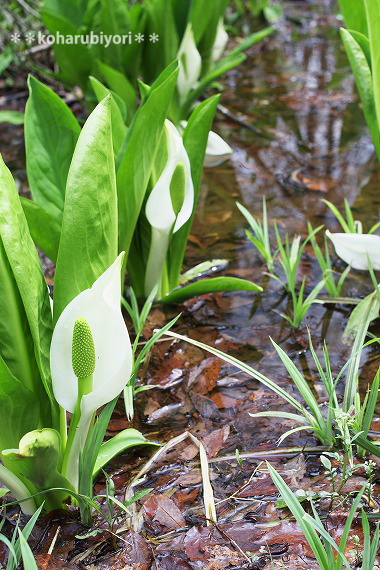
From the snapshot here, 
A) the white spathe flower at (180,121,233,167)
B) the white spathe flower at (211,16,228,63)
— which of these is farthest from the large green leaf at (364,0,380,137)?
the white spathe flower at (211,16,228,63)

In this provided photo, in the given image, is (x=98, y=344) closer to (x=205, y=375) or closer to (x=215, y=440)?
(x=215, y=440)

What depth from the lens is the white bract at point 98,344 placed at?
1.04 metres

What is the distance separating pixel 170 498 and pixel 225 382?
38 cm

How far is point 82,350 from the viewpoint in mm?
1003

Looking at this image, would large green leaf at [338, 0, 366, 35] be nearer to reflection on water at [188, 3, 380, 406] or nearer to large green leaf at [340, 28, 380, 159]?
large green leaf at [340, 28, 380, 159]

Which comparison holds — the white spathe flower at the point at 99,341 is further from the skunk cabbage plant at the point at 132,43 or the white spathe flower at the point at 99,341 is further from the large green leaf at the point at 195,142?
the skunk cabbage plant at the point at 132,43

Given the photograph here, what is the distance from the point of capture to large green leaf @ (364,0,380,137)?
1537 millimetres

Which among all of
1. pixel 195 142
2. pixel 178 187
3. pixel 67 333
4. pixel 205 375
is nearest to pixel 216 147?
pixel 195 142

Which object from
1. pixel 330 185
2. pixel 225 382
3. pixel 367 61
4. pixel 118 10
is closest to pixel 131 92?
pixel 118 10

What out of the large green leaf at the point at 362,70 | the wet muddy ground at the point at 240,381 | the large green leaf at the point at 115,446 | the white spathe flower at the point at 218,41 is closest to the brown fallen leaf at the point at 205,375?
the wet muddy ground at the point at 240,381

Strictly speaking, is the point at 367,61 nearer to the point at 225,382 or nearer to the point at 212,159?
the point at 212,159

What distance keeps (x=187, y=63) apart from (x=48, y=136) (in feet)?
4.37

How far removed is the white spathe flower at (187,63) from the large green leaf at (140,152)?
3.92 ft

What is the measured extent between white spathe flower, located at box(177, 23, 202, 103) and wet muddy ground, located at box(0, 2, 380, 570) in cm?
35
